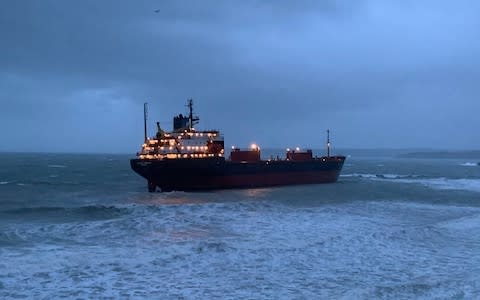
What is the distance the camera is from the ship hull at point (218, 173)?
39.7 meters

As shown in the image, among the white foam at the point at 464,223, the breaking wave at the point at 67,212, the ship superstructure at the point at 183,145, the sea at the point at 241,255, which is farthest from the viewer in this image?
the ship superstructure at the point at 183,145

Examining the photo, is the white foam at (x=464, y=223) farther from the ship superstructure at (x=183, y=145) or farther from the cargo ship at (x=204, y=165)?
the ship superstructure at (x=183, y=145)

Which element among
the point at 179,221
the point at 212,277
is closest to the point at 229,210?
the point at 179,221

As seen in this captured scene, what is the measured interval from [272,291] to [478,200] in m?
28.3

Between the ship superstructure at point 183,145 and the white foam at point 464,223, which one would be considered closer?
the white foam at point 464,223

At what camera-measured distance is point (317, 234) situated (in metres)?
17.8

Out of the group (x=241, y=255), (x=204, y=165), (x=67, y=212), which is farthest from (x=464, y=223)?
(x=204, y=165)

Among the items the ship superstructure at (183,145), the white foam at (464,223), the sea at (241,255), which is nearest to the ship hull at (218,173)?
the ship superstructure at (183,145)

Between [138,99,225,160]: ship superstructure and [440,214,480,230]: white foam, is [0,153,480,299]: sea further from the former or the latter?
[138,99,225,160]: ship superstructure

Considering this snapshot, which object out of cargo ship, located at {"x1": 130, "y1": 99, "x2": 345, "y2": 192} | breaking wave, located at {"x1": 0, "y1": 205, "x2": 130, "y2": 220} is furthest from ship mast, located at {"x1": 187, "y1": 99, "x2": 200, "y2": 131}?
breaking wave, located at {"x1": 0, "y1": 205, "x2": 130, "y2": 220}

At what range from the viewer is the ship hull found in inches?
1564

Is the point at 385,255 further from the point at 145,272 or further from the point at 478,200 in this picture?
the point at 478,200

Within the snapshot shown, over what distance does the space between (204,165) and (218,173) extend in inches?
63.9

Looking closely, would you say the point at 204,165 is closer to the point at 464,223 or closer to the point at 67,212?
the point at 67,212
